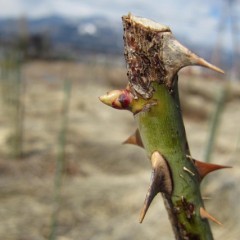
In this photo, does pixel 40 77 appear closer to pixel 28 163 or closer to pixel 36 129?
pixel 36 129

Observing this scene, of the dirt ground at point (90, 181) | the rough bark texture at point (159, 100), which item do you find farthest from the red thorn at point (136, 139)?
the dirt ground at point (90, 181)

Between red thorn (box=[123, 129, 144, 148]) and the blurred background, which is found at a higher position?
red thorn (box=[123, 129, 144, 148])

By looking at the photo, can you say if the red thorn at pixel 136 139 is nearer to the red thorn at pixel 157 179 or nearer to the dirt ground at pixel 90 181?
the red thorn at pixel 157 179

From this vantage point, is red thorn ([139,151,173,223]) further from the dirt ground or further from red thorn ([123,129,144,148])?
the dirt ground

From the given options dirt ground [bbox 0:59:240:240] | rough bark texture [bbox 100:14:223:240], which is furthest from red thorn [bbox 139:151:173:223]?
dirt ground [bbox 0:59:240:240]

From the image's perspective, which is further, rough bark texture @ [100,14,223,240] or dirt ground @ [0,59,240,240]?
dirt ground @ [0,59,240,240]

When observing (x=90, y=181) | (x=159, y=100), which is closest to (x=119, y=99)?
(x=159, y=100)

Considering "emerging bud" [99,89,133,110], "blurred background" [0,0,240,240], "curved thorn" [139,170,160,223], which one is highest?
"emerging bud" [99,89,133,110]

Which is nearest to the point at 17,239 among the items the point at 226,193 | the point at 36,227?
the point at 36,227

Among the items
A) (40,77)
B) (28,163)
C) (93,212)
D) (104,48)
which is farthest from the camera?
(104,48)
